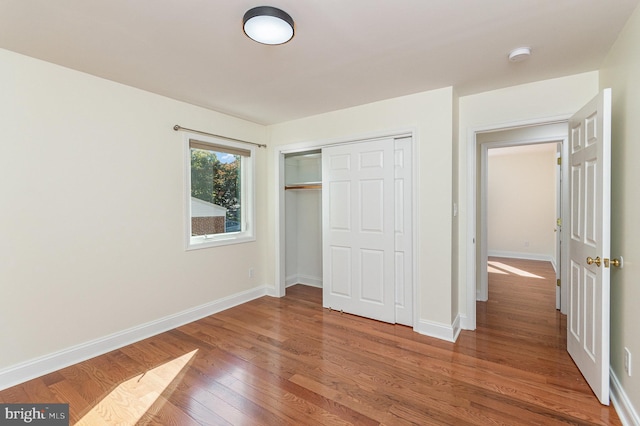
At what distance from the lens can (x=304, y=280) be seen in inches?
194

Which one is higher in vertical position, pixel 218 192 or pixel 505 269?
pixel 218 192

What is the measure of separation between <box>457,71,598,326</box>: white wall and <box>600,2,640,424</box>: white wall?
0.43 metres

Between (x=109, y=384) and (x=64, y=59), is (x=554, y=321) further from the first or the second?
(x=64, y=59)

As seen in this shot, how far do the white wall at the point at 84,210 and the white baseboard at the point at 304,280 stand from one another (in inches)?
64.9

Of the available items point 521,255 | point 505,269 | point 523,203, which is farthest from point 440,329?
point 523,203

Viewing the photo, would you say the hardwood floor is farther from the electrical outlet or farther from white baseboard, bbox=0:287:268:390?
the electrical outlet

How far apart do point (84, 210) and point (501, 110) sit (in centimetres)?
396

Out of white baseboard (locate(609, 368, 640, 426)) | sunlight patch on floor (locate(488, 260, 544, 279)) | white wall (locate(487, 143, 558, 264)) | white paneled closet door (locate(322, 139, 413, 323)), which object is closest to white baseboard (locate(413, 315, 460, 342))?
white paneled closet door (locate(322, 139, 413, 323))

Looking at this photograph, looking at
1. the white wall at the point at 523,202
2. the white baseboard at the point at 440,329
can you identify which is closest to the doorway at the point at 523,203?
the white wall at the point at 523,202

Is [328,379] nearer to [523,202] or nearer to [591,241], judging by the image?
[591,241]

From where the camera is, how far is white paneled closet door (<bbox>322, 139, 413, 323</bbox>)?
3244 mm

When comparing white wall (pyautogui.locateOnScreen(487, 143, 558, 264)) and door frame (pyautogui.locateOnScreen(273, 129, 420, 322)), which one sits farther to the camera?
white wall (pyautogui.locateOnScreen(487, 143, 558, 264))

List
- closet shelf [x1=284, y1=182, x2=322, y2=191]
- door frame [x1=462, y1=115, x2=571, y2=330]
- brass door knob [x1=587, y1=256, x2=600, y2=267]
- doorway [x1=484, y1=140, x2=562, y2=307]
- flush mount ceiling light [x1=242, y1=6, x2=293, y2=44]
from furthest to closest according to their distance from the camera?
doorway [x1=484, y1=140, x2=562, y2=307] < closet shelf [x1=284, y1=182, x2=322, y2=191] < door frame [x1=462, y1=115, x2=571, y2=330] < brass door knob [x1=587, y1=256, x2=600, y2=267] < flush mount ceiling light [x1=242, y1=6, x2=293, y2=44]

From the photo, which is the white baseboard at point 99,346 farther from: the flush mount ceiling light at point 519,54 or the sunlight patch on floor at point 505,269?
the sunlight patch on floor at point 505,269
